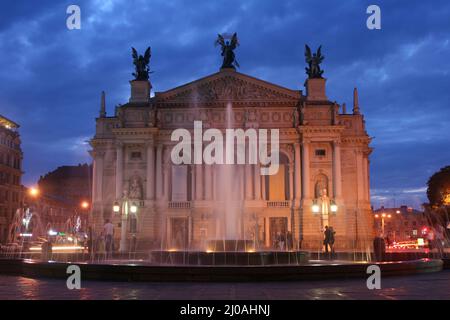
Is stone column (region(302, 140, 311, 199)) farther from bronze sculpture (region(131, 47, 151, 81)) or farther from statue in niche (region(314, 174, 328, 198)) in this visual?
bronze sculpture (region(131, 47, 151, 81))

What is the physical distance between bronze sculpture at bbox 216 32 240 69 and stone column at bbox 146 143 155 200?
12.7m

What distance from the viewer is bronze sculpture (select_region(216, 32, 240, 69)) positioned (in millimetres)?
65594

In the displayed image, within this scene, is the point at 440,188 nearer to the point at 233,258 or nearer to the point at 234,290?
the point at 233,258

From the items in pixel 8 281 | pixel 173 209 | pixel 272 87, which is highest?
pixel 272 87

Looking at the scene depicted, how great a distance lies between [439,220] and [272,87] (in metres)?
30.6

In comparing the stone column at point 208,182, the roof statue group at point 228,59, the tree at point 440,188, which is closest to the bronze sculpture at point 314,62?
the roof statue group at point 228,59

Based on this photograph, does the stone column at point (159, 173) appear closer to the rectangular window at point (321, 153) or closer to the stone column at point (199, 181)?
the stone column at point (199, 181)

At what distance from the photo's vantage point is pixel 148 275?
19297mm

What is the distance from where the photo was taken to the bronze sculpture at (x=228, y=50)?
65594 millimetres

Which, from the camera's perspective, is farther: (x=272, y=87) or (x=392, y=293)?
(x=272, y=87)

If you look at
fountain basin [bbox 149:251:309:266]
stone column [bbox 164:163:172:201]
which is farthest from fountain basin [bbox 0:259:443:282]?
stone column [bbox 164:163:172:201]

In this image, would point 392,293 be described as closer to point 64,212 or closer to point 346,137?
point 346,137
